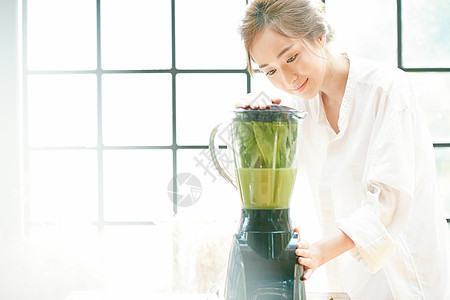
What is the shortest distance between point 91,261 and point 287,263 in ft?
5.07

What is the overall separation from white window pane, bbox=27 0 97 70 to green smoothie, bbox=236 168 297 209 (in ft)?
5.14

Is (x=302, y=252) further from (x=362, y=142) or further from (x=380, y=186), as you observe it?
(x=362, y=142)

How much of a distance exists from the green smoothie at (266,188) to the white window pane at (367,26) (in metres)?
1.50

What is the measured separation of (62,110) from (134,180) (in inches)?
17.3

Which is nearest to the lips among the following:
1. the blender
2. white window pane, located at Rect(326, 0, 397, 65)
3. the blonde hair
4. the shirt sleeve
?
the blonde hair

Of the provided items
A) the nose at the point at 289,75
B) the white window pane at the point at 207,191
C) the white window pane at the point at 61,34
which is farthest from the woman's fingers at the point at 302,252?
the white window pane at the point at 61,34

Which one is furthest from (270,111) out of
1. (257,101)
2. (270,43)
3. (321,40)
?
(321,40)

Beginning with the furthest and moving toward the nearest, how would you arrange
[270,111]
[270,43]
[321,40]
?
[321,40], [270,43], [270,111]

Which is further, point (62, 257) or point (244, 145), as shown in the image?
point (62, 257)

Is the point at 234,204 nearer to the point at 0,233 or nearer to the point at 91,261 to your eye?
the point at 91,261

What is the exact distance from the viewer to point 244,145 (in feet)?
2.78

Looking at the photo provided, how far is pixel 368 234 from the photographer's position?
0.94 meters

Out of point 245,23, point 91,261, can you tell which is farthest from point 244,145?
point 91,261

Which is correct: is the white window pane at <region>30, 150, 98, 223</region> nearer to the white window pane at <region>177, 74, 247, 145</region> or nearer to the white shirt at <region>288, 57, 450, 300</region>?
the white window pane at <region>177, 74, 247, 145</region>
